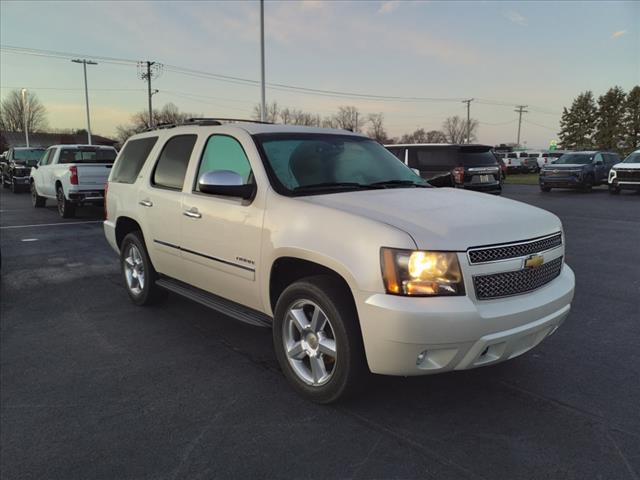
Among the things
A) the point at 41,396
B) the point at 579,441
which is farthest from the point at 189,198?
the point at 579,441

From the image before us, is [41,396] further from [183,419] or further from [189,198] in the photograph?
[189,198]

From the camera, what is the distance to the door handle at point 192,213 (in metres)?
4.24

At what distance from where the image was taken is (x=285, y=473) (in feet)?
8.52

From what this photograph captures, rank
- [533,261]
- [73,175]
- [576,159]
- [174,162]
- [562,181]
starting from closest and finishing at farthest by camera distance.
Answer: [533,261]
[174,162]
[73,175]
[562,181]
[576,159]

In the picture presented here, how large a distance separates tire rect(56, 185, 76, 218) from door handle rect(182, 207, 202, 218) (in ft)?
34.5

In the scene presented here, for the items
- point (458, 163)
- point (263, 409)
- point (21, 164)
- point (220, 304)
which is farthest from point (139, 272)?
point (21, 164)

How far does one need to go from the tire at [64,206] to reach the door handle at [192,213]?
10.5m

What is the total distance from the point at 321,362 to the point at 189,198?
195 cm

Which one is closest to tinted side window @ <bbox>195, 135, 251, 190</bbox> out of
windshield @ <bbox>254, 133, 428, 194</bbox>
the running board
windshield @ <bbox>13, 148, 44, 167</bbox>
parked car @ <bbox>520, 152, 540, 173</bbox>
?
windshield @ <bbox>254, 133, 428, 194</bbox>

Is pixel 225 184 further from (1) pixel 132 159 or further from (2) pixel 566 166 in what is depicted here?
(2) pixel 566 166

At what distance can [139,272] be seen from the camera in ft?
18.2

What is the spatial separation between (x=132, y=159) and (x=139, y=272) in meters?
1.27

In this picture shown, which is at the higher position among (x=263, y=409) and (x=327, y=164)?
(x=327, y=164)

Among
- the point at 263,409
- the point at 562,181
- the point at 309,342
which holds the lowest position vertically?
the point at 263,409
